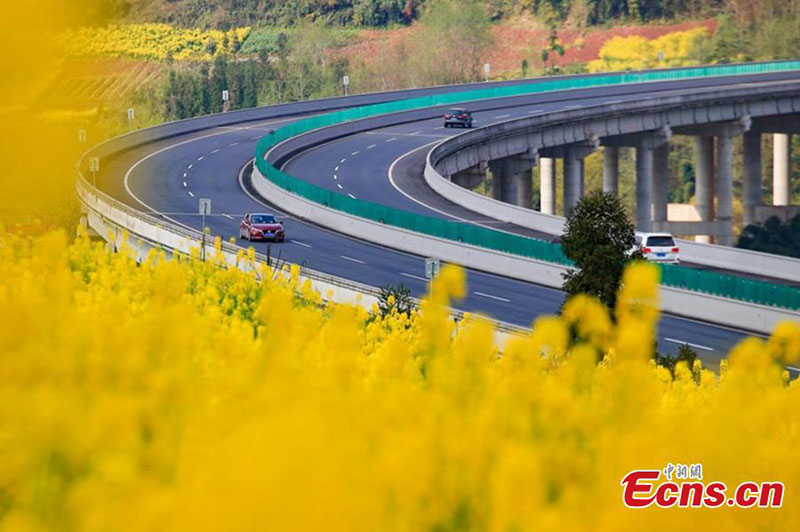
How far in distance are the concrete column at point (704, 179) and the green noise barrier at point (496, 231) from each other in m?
9.70

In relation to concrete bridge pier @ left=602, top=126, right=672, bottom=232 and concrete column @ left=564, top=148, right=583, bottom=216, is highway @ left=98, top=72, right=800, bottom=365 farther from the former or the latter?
concrete column @ left=564, top=148, right=583, bottom=216

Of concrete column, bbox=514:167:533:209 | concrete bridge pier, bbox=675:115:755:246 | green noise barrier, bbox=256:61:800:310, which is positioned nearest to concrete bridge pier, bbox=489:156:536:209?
concrete column, bbox=514:167:533:209

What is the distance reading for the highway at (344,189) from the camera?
46.6m

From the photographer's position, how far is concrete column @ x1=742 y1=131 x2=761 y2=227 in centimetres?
11169

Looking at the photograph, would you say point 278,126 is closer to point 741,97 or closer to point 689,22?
point 741,97

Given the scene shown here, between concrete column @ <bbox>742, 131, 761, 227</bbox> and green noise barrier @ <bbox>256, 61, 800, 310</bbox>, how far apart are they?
32.4 ft

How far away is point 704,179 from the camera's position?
370 feet

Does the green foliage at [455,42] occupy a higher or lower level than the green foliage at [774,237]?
higher

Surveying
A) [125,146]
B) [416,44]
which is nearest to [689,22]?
[416,44]

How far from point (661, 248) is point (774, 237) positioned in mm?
49545

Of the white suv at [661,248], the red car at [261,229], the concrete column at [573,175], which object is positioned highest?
the red car at [261,229]

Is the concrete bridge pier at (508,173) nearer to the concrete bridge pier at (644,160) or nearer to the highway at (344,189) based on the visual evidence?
the highway at (344,189)

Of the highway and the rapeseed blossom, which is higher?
the rapeseed blossom

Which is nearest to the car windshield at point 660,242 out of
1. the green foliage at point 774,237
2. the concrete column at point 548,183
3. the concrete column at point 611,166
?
the green foliage at point 774,237
